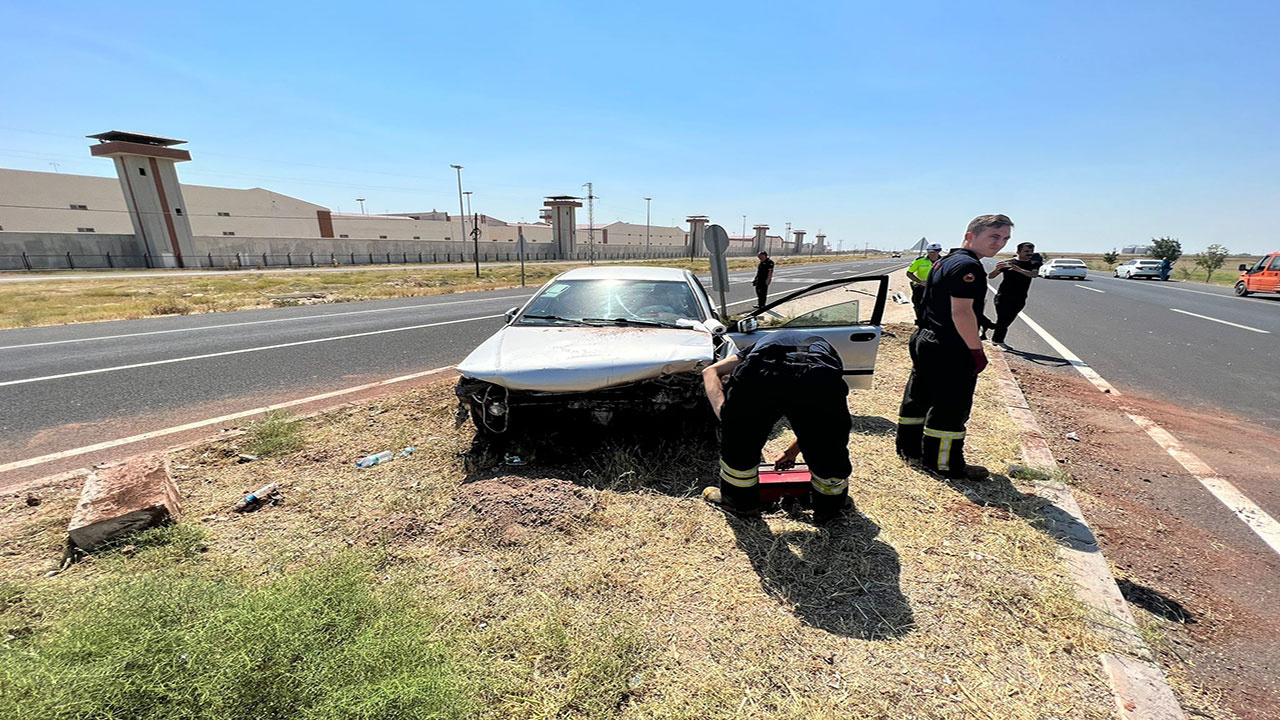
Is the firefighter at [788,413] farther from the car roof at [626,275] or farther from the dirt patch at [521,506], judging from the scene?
the car roof at [626,275]

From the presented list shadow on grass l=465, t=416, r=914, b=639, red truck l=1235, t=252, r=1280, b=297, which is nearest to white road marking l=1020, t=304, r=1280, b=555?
shadow on grass l=465, t=416, r=914, b=639

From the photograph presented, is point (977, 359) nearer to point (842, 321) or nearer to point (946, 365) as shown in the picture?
point (946, 365)

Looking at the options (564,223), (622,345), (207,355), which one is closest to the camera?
(622,345)

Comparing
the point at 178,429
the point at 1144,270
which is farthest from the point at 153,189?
the point at 1144,270

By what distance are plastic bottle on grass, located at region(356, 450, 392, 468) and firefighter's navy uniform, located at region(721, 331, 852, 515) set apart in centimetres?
257

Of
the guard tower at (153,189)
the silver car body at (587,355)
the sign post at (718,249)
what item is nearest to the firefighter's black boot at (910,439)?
the silver car body at (587,355)

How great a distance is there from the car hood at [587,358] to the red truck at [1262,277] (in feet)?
82.3

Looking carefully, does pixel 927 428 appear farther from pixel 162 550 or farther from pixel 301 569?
pixel 162 550

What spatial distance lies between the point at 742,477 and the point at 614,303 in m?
2.11

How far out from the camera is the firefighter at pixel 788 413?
8.41 feet

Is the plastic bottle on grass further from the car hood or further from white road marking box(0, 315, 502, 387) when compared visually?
white road marking box(0, 315, 502, 387)

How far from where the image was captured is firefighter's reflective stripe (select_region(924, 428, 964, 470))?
3451 mm

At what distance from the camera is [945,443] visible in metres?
3.46

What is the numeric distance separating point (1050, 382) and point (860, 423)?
12.0ft
